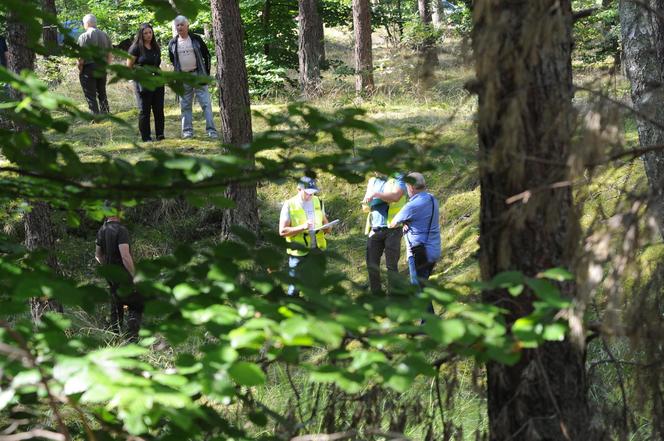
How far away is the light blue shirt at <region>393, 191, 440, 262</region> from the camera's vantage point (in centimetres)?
823

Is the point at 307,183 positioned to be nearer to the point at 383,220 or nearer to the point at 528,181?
the point at 528,181

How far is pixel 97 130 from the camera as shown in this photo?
48.5 feet

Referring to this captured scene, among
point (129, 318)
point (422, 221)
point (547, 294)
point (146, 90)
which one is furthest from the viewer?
point (146, 90)

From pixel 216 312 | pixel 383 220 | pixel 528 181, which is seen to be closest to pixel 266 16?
pixel 383 220

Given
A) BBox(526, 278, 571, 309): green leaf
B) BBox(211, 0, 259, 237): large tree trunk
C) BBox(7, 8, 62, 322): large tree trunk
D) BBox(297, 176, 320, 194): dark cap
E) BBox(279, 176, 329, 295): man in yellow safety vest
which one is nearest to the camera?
BBox(526, 278, 571, 309): green leaf

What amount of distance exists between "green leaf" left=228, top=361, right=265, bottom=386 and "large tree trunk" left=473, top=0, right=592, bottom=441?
36.8 inches

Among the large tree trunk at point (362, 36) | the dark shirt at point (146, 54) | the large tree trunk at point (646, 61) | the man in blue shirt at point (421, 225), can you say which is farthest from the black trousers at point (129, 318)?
the large tree trunk at point (362, 36)

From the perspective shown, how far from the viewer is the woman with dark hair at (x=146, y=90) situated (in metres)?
12.5

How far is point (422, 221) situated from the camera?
326 inches

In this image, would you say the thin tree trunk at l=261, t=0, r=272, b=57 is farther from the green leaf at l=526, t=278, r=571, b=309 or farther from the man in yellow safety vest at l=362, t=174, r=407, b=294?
the green leaf at l=526, t=278, r=571, b=309

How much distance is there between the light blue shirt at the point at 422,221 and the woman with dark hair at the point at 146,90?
17.7ft

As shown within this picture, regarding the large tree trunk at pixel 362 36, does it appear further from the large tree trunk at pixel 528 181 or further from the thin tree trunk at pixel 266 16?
the large tree trunk at pixel 528 181

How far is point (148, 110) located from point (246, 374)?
11.1 meters

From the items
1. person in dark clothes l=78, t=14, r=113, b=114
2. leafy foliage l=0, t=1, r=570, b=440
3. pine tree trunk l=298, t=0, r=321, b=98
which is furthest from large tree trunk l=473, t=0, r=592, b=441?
pine tree trunk l=298, t=0, r=321, b=98
